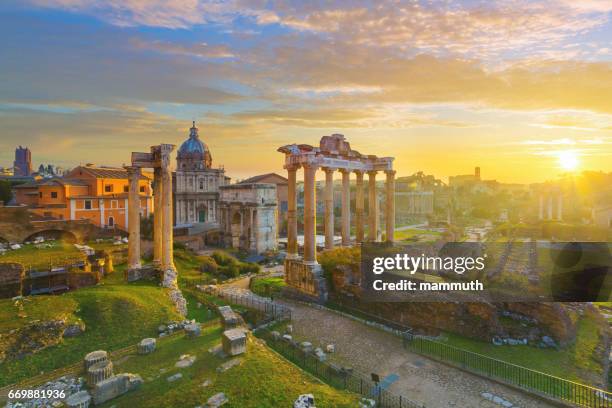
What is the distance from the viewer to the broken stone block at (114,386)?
8.52 m

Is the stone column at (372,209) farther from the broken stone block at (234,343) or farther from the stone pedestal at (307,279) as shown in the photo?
the broken stone block at (234,343)

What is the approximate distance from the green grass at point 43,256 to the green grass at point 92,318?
3.56m

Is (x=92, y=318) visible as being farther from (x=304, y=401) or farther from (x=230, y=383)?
(x=304, y=401)

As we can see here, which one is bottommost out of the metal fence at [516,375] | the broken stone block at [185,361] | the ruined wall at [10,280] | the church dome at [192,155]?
the metal fence at [516,375]

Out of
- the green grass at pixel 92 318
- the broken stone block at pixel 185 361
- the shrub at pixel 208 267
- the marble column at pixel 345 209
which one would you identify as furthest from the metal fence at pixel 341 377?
the shrub at pixel 208 267

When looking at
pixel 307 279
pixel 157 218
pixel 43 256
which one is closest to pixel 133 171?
pixel 157 218

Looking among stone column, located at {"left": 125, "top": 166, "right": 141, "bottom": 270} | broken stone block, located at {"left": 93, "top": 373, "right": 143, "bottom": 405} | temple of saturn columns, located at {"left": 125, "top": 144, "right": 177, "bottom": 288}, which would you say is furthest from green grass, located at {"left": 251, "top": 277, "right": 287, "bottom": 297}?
broken stone block, located at {"left": 93, "top": 373, "right": 143, "bottom": 405}

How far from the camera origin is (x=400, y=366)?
12.0 m

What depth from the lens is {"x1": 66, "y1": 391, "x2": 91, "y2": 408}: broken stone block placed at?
27.2 ft

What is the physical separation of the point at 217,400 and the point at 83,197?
37649 mm

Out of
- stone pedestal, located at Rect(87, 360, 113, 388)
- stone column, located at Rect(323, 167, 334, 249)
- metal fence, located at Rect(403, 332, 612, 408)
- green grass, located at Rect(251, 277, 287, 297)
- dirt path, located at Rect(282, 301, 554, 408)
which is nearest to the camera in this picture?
stone pedestal, located at Rect(87, 360, 113, 388)

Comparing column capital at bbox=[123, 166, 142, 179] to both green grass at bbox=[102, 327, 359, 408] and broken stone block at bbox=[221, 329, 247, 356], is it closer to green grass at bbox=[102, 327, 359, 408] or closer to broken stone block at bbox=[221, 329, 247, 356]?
green grass at bbox=[102, 327, 359, 408]

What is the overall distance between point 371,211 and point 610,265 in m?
16.2

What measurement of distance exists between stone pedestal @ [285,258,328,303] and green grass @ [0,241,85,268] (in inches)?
467
